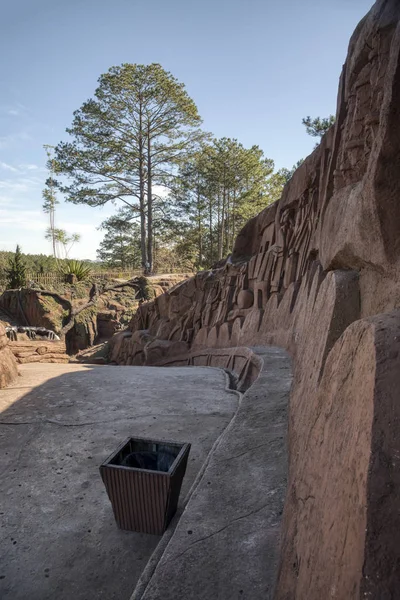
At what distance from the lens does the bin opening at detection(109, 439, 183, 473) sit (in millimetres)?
1840

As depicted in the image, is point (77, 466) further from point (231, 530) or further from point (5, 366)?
point (5, 366)

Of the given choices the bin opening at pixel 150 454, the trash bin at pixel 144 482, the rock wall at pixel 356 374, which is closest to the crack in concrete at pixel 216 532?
the rock wall at pixel 356 374

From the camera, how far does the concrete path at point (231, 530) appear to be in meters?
1.19

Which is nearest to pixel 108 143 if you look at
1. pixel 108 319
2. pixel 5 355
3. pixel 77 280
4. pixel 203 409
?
pixel 77 280

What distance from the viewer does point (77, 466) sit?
238 cm

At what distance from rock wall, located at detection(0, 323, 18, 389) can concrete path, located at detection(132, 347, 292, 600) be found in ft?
10.4

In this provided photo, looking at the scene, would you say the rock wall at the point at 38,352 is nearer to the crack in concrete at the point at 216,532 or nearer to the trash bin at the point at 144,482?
the trash bin at the point at 144,482

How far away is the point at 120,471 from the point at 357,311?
1.25 metres

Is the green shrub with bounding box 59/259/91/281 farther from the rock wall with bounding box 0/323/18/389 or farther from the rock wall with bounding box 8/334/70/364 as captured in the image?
the rock wall with bounding box 0/323/18/389

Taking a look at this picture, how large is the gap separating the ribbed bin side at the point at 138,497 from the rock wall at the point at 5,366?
3017mm

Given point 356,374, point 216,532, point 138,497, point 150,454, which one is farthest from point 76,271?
point 356,374

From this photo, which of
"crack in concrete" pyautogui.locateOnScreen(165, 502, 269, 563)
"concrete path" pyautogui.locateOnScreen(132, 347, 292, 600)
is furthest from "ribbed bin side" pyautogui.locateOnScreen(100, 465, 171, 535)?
"crack in concrete" pyautogui.locateOnScreen(165, 502, 269, 563)

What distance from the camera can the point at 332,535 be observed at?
84cm

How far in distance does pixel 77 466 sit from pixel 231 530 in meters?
1.33
